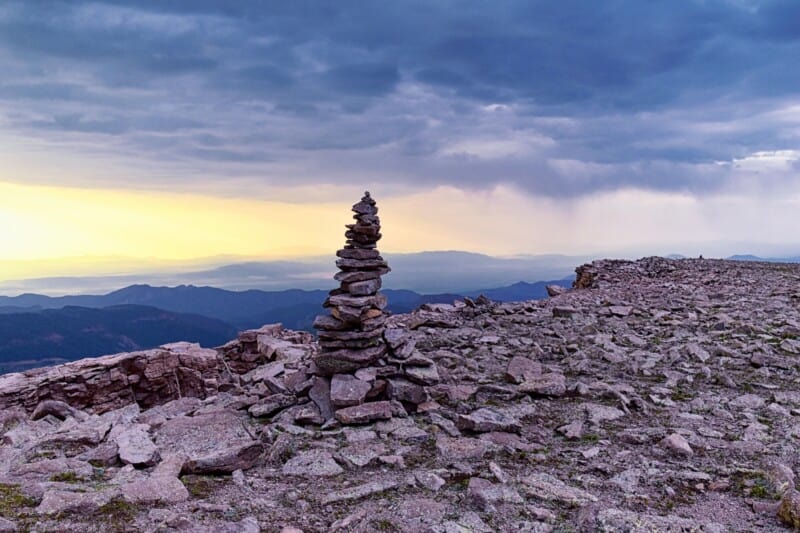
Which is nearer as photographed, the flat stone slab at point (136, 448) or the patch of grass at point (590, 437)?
the flat stone slab at point (136, 448)

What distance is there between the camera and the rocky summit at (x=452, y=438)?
26.4 feet

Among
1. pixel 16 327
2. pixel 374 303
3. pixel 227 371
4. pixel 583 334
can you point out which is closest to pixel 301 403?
pixel 374 303

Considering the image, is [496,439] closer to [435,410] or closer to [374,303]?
[435,410]

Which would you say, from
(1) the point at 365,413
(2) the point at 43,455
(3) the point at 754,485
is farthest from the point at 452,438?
(2) the point at 43,455

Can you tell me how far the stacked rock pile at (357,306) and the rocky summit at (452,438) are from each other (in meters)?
0.06

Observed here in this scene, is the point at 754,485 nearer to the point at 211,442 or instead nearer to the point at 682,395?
the point at 682,395

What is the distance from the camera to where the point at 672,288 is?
28812 mm

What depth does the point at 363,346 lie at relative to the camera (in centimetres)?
1318

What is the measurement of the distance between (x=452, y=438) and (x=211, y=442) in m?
4.76

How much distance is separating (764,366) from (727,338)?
2.74 metres

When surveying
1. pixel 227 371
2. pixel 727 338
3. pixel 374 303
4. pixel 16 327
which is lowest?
pixel 16 327

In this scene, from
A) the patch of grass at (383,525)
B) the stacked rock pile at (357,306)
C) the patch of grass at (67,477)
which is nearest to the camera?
the patch of grass at (383,525)

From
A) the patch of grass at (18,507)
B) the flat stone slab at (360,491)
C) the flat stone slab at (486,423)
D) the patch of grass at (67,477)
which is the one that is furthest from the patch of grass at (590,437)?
the patch of grass at (18,507)

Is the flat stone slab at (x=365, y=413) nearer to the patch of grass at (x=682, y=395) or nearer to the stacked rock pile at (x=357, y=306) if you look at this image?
the stacked rock pile at (x=357, y=306)
